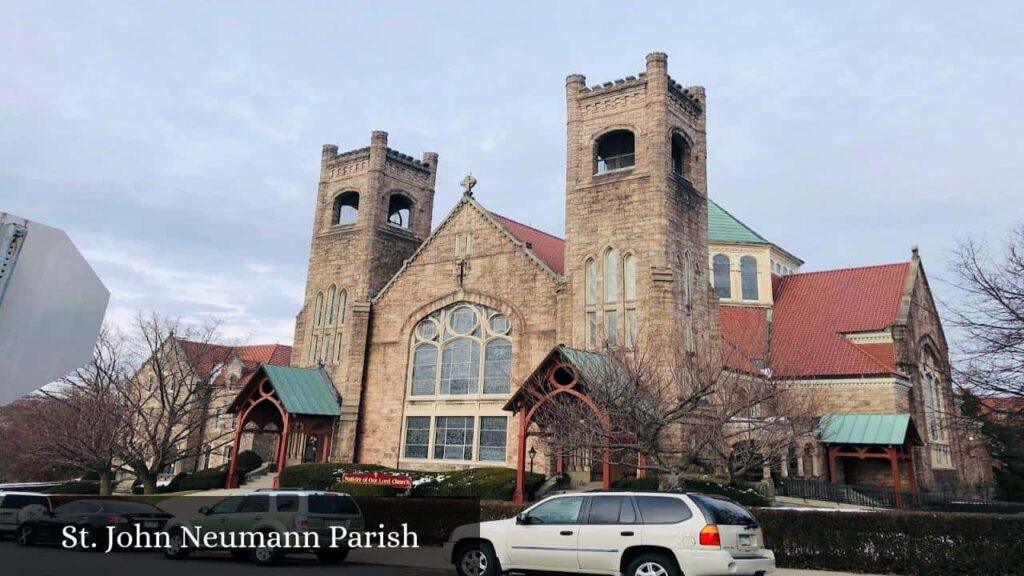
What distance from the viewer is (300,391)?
107ft

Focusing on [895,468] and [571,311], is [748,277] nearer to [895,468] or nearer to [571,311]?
[895,468]

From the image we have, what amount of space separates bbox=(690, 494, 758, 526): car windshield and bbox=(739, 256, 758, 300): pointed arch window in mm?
33255

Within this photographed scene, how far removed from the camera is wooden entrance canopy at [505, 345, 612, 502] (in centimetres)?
2239

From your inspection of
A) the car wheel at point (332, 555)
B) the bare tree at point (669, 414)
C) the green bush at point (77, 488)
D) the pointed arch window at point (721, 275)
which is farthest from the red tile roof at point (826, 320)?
the green bush at point (77, 488)

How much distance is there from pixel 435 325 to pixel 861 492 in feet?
63.3

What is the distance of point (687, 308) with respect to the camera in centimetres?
2750

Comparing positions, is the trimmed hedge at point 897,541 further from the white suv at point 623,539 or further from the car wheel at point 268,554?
the car wheel at point 268,554

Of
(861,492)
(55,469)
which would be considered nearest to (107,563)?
(861,492)

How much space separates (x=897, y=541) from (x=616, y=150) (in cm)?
2132

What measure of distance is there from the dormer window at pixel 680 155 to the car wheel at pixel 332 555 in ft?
69.3

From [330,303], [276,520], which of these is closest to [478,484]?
[276,520]

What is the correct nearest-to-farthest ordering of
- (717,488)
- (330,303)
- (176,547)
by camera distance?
(176,547)
(717,488)
(330,303)

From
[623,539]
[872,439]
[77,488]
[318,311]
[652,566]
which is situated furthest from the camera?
[77,488]

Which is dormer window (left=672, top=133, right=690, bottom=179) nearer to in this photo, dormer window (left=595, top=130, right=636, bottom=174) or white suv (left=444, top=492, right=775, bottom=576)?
dormer window (left=595, top=130, right=636, bottom=174)
